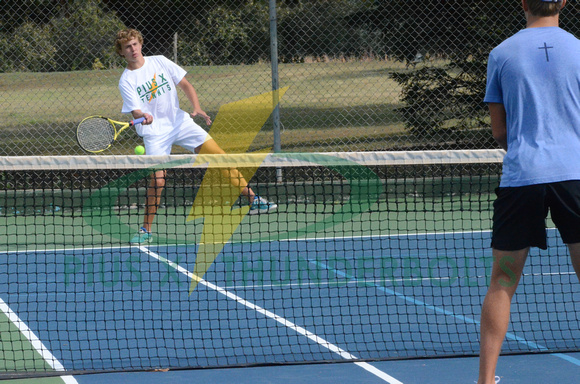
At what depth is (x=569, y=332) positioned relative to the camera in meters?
4.00

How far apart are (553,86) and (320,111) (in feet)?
23.0

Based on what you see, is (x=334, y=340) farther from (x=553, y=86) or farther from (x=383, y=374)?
(x=553, y=86)

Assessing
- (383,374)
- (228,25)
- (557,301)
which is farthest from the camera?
(228,25)

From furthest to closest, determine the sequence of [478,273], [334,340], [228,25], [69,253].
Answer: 1. [228,25]
2. [69,253]
3. [478,273]
4. [334,340]

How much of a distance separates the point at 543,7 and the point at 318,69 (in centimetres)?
696

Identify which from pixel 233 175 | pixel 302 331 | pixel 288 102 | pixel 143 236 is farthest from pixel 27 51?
pixel 302 331

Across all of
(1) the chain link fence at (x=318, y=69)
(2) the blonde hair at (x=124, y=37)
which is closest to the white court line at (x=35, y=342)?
(2) the blonde hair at (x=124, y=37)

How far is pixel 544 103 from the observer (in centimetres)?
250

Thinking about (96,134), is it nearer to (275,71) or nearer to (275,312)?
(275,71)

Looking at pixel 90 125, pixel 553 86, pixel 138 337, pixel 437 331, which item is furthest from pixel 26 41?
pixel 553 86

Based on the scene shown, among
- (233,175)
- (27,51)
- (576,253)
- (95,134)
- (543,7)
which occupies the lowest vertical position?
(233,175)

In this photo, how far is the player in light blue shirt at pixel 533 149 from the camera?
8.18 ft

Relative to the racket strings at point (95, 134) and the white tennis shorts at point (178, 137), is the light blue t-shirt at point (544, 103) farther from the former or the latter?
the racket strings at point (95, 134)

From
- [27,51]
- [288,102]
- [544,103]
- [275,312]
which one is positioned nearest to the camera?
[544,103]
